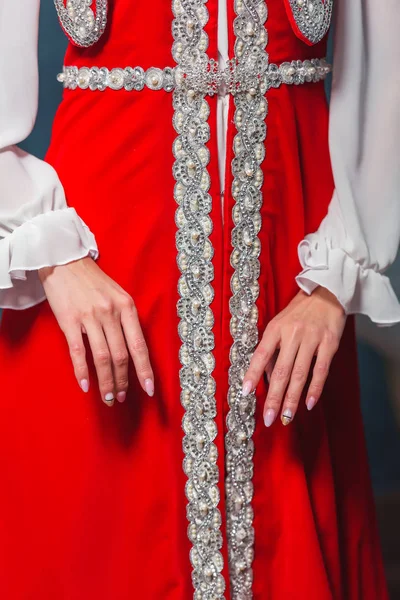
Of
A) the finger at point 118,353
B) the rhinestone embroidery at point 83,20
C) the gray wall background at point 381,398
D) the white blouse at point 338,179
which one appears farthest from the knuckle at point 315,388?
the gray wall background at point 381,398

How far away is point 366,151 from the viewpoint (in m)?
1.02

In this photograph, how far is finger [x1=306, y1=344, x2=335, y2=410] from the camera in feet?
3.07

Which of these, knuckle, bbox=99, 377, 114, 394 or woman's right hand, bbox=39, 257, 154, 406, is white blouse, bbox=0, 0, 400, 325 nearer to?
woman's right hand, bbox=39, 257, 154, 406

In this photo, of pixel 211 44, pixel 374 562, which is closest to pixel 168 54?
pixel 211 44

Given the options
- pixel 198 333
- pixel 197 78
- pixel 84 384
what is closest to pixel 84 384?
pixel 84 384

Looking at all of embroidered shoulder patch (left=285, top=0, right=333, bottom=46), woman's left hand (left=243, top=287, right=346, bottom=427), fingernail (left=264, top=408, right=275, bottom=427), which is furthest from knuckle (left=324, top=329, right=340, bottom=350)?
embroidered shoulder patch (left=285, top=0, right=333, bottom=46)

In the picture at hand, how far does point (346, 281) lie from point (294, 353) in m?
0.11

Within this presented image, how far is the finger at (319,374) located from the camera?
936 millimetres

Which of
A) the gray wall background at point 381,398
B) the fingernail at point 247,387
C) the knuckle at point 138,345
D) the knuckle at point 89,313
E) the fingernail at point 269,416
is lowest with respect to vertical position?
the gray wall background at point 381,398

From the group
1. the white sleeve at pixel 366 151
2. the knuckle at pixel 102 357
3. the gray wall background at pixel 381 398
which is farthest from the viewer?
the gray wall background at pixel 381 398

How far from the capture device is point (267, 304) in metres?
0.97

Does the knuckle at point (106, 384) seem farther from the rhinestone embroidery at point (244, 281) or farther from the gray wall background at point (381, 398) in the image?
Result: the gray wall background at point (381, 398)

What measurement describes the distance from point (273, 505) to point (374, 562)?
0.76ft

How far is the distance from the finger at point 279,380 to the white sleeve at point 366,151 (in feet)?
0.33
